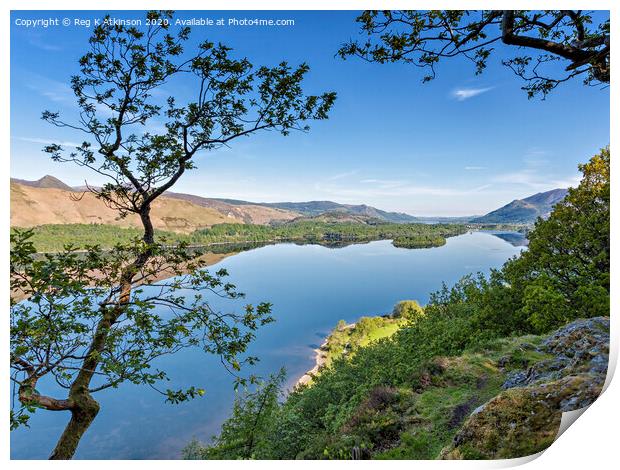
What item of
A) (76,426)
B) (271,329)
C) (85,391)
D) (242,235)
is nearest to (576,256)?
(85,391)

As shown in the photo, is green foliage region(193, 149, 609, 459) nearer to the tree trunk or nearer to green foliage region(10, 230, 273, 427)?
green foliage region(10, 230, 273, 427)

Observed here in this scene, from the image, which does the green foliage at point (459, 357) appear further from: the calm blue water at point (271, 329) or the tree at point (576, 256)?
the calm blue water at point (271, 329)

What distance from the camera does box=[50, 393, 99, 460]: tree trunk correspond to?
2902 mm

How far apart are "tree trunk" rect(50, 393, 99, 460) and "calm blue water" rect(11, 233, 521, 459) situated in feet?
8.50

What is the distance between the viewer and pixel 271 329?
17344 mm

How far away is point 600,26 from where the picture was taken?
10.5 feet

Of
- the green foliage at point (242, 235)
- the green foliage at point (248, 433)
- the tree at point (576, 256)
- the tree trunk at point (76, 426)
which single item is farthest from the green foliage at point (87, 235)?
the tree at point (576, 256)

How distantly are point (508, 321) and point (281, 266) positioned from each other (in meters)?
14.2

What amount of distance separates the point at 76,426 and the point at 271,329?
1482 centimetres

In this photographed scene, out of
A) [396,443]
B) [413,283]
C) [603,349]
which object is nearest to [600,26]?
[603,349]

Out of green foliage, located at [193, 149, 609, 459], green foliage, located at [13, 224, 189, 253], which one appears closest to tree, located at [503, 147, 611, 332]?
green foliage, located at [193, 149, 609, 459]

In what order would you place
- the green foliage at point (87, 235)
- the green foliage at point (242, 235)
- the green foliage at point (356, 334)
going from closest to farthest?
1. the green foliage at point (87, 235)
2. the green foliage at point (242, 235)
3. the green foliage at point (356, 334)

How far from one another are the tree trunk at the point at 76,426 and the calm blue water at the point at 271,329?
8.50 feet

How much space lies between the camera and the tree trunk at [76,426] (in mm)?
2902
